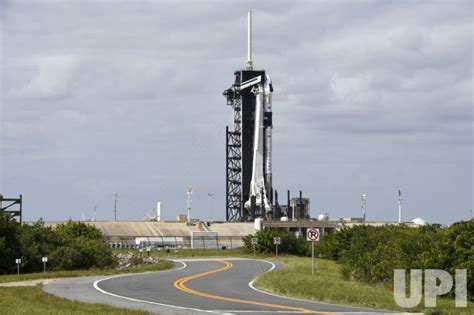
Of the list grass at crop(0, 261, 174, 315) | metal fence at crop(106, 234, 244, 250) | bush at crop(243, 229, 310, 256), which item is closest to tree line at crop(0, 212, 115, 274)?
bush at crop(243, 229, 310, 256)

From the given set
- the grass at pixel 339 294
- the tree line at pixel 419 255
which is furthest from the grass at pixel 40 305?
the tree line at pixel 419 255

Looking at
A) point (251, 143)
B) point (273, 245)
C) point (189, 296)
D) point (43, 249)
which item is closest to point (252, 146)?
point (251, 143)

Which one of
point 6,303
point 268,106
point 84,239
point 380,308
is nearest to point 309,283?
point 380,308

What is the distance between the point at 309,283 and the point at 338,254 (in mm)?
50129

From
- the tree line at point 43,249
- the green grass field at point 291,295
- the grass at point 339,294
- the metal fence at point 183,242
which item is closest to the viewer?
the green grass field at point 291,295

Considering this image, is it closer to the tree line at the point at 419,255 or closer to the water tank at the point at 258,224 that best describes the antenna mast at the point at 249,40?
the water tank at the point at 258,224

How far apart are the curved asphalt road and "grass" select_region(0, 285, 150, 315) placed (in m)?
1.10

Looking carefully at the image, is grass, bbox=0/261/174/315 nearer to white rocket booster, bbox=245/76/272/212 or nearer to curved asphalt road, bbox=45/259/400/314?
curved asphalt road, bbox=45/259/400/314

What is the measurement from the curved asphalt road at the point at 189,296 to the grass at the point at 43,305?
1.10 m

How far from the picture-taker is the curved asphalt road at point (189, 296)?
28.8 meters

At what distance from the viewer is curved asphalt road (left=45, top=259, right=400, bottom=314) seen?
28750 millimetres

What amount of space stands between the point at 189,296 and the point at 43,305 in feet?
21.4

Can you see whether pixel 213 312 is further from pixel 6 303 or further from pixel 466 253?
pixel 466 253

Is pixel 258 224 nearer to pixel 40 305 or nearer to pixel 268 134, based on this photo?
pixel 268 134
